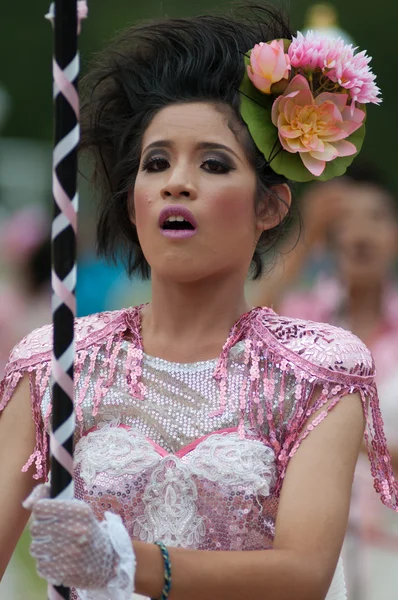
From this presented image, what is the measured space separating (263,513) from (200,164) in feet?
2.54

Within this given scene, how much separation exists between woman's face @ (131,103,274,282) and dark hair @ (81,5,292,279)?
55 millimetres

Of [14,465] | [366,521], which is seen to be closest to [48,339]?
[14,465]

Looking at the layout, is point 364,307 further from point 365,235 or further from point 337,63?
point 337,63

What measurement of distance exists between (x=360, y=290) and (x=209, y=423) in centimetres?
352

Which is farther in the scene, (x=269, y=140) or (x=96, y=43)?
(x=96, y=43)

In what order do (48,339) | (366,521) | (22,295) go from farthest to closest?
(22,295)
(366,521)
(48,339)

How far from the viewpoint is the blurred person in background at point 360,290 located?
20.6ft

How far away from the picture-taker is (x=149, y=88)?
3.14m

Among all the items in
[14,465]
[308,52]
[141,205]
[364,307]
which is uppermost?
[308,52]

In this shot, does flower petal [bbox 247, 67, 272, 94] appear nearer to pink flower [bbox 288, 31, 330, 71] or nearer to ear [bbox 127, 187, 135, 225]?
pink flower [bbox 288, 31, 330, 71]

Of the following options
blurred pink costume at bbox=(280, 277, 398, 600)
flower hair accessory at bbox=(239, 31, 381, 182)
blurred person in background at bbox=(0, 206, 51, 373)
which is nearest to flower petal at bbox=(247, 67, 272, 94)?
flower hair accessory at bbox=(239, 31, 381, 182)

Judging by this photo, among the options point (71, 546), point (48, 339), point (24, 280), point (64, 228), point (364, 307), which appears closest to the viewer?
point (71, 546)

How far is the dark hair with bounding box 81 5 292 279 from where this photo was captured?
3078 millimetres

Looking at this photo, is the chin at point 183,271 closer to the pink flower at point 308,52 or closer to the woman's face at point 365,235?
the pink flower at point 308,52
